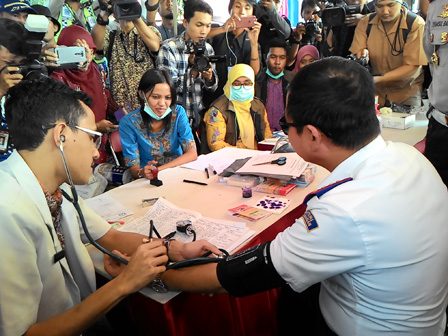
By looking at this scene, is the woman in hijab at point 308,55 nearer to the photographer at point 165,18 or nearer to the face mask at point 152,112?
the photographer at point 165,18

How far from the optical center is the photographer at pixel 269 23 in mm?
3672

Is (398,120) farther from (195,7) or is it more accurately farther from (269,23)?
(195,7)

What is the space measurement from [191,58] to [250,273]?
258 centimetres

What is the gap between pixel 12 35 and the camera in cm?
189

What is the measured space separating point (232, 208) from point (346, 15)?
2.90 m

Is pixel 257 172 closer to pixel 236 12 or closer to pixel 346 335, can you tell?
pixel 346 335

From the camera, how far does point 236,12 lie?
11.6 ft

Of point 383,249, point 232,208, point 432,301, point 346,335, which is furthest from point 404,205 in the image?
point 232,208

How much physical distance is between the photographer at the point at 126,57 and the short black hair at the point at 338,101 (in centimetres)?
241

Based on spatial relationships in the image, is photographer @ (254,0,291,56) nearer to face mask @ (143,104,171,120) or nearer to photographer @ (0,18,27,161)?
face mask @ (143,104,171,120)

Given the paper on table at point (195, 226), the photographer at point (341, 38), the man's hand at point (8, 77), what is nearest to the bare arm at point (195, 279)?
the paper on table at point (195, 226)

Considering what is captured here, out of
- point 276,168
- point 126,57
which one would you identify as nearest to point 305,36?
point 126,57

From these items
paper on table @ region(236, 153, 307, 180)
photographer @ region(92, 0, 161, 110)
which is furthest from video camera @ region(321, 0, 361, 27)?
paper on table @ region(236, 153, 307, 180)

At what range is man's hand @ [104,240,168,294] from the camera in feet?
3.48
